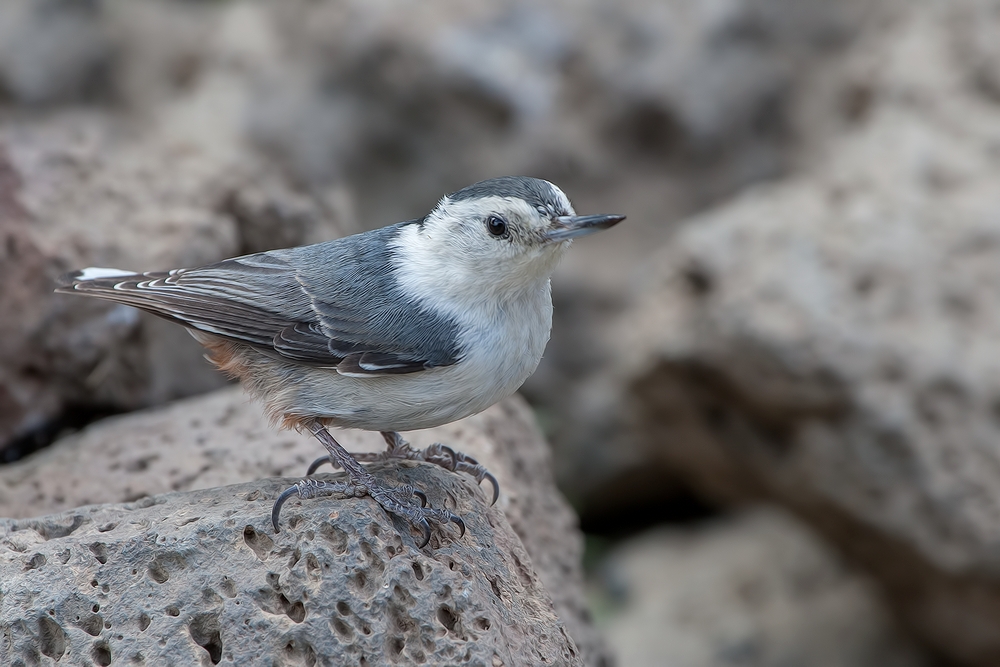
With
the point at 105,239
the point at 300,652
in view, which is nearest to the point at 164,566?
the point at 300,652

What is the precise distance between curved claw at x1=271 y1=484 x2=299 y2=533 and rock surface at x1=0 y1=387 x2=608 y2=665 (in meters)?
0.69

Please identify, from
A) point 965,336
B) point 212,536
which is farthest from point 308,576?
point 965,336

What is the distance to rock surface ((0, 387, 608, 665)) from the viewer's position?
374 centimetres

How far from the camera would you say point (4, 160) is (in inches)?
172

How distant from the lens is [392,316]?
3256 mm

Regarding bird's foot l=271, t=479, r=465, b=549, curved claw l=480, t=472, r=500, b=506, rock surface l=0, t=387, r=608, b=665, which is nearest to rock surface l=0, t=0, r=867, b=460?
rock surface l=0, t=387, r=608, b=665

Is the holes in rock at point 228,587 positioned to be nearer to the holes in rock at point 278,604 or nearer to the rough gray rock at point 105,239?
the holes in rock at point 278,604

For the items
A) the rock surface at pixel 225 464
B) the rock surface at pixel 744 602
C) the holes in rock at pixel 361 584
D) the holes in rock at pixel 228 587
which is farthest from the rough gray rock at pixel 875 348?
the holes in rock at pixel 228 587

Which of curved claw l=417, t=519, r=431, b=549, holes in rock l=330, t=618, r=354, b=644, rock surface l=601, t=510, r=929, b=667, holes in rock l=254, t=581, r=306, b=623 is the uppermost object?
curved claw l=417, t=519, r=431, b=549

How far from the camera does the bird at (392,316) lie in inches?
122

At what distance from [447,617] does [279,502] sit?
1.88 ft

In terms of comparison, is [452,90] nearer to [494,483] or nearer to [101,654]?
[494,483]

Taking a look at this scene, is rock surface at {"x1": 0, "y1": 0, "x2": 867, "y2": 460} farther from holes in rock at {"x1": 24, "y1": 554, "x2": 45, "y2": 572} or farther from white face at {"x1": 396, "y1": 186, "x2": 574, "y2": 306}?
holes in rock at {"x1": 24, "y1": 554, "x2": 45, "y2": 572}

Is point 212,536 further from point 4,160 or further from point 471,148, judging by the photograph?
point 471,148
